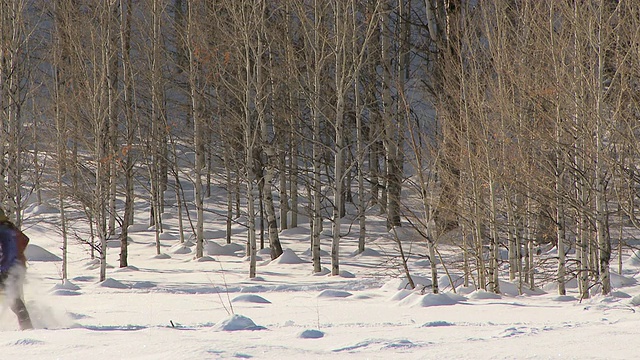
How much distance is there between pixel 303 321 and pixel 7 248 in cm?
291

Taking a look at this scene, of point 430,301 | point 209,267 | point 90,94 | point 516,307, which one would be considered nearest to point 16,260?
point 430,301

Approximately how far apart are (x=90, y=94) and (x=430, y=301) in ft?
32.9

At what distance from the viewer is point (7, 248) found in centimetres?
638

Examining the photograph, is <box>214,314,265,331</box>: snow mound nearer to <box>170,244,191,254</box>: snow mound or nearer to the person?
the person

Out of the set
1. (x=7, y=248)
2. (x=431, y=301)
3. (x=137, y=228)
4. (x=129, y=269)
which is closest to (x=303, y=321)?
(x=431, y=301)

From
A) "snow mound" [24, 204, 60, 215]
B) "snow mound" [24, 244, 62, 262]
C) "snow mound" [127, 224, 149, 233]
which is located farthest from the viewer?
"snow mound" [24, 204, 60, 215]

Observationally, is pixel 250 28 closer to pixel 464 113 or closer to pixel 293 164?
pixel 464 113

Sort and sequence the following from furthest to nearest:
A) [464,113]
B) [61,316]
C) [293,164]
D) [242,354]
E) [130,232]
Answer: [130,232], [293,164], [464,113], [61,316], [242,354]

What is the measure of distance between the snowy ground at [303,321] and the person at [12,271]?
0.68 feet

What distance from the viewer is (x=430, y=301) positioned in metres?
8.56

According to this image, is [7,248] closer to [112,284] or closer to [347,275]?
[112,284]

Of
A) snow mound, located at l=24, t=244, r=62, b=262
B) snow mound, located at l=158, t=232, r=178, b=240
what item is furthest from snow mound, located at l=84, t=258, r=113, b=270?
snow mound, located at l=158, t=232, r=178, b=240

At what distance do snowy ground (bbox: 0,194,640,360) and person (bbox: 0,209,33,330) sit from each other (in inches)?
8.2

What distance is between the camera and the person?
6.27 m
